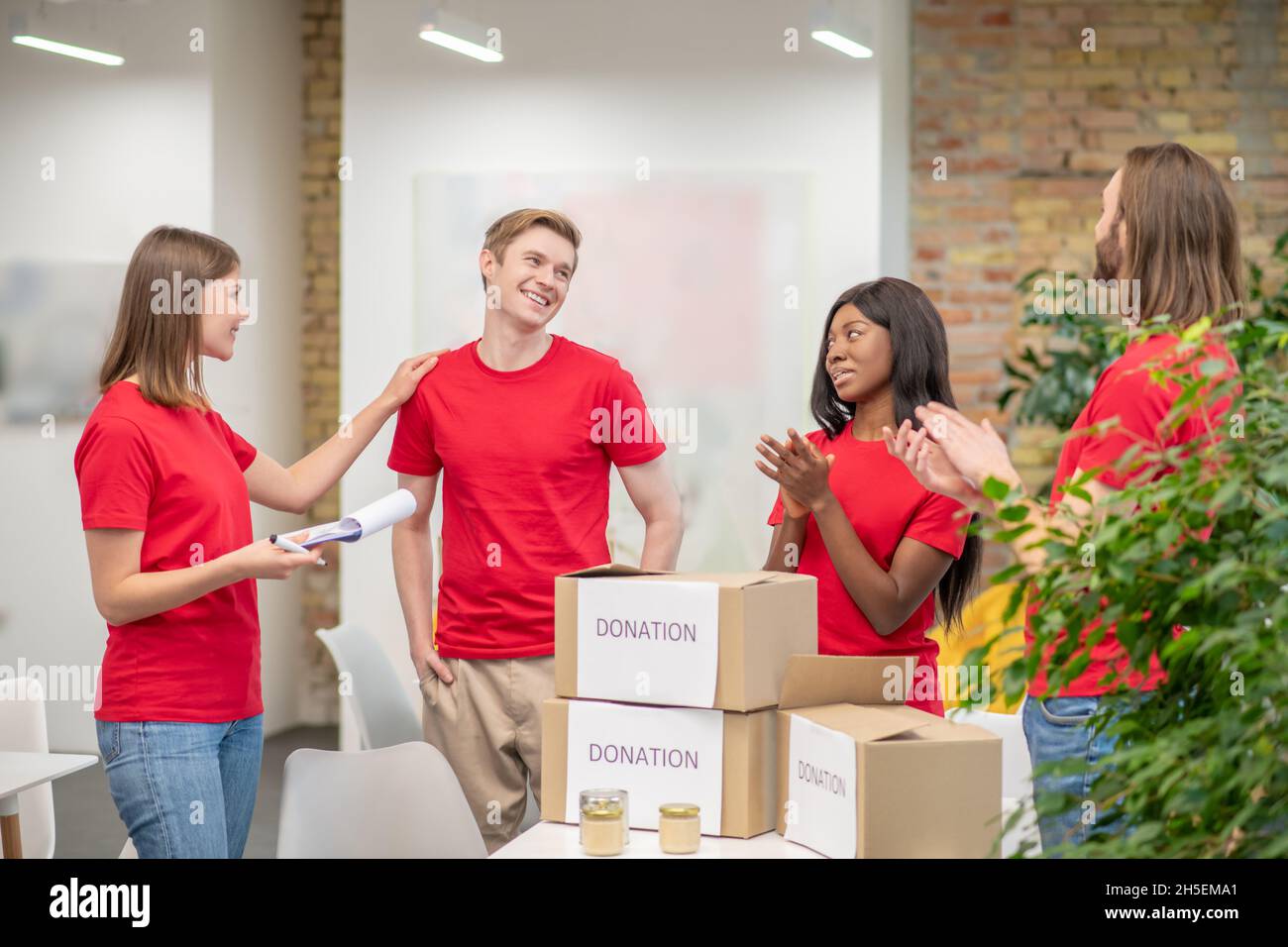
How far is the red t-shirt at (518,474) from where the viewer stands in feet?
8.29

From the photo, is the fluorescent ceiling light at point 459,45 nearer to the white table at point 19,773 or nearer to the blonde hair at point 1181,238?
the white table at point 19,773

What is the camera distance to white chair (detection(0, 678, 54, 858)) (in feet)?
9.23

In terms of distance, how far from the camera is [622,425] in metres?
2.60

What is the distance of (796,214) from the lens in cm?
488

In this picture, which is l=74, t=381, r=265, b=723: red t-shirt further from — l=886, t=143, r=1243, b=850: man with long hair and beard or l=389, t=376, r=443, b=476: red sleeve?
l=886, t=143, r=1243, b=850: man with long hair and beard

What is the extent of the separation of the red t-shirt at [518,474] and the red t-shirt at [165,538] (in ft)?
1.62

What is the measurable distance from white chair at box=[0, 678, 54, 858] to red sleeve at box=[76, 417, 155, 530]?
0.99m

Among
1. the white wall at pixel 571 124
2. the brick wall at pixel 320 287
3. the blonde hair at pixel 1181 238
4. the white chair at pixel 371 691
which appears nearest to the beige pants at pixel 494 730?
the white chair at pixel 371 691

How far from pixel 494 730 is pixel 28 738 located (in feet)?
3.63

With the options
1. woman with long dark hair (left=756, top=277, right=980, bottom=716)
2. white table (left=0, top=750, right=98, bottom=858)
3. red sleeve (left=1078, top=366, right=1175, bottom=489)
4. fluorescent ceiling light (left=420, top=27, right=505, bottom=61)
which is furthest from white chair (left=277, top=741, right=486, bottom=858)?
fluorescent ceiling light (left=420, top=27, right=505, bottom=61)

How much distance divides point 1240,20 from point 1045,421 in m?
1.94

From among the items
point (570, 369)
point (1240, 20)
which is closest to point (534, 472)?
point (570, 369)
